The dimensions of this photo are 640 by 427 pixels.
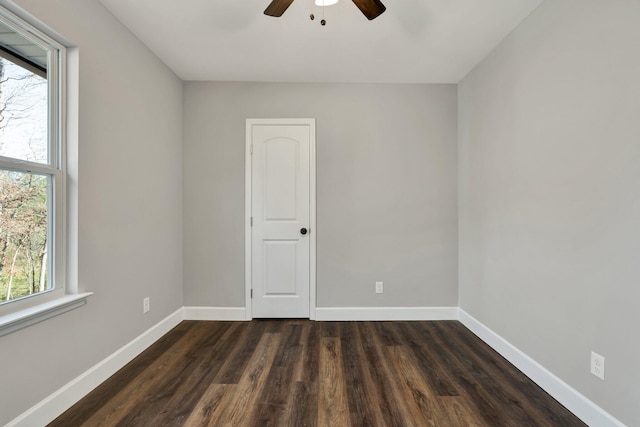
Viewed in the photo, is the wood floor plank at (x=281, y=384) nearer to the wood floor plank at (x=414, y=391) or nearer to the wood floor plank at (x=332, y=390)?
the wood floor plank at (x=332, y=390)

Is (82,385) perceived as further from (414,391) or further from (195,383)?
(414,391)

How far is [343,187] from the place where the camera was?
11.4 feet

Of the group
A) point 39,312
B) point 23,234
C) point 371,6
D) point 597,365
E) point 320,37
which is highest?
point 320,37

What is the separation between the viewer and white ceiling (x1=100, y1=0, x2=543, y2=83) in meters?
2.23

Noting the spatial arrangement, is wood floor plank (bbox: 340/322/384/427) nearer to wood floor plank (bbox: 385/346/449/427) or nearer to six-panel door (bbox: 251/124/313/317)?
wood floor plank (bbox: 385/346/449/427)

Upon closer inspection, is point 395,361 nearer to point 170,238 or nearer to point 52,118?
point 170,238

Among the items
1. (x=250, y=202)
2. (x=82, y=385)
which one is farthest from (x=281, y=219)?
(x=82, y=385)

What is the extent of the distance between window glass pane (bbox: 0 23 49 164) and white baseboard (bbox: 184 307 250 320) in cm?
209

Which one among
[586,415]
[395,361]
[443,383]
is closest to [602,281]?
[586,415]

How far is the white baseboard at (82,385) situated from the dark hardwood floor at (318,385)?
0.04m

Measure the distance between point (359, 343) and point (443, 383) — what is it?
0.83 metres

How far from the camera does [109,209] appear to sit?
7.54ft

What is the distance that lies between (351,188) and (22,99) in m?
2.62

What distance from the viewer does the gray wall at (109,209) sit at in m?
1.74
